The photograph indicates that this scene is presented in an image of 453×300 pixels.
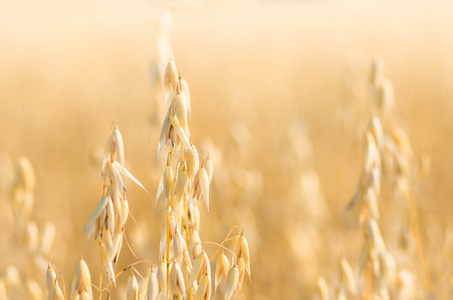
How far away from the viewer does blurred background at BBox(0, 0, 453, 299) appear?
7.77 ft

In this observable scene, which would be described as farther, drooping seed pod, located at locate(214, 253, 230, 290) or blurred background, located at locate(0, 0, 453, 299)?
blurred background, located at locate(0, 0, 453, 299)

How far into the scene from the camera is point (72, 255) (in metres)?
2.75

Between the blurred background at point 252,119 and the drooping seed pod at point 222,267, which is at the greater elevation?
the drooping seed pod at point 222,267

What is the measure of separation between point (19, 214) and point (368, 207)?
1.05 meters

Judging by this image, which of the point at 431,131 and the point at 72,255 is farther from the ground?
the point at 431,131

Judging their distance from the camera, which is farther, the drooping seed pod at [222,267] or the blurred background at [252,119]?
the blurred background at [252,119]

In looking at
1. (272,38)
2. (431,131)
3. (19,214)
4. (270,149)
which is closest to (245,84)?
(270,149)

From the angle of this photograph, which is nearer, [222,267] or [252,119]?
[222,267]

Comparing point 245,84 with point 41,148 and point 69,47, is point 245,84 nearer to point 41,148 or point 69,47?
point 41,148

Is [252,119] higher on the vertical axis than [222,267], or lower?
lower

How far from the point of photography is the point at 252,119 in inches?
166

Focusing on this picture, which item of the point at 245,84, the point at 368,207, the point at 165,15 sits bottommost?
the point at 245,84

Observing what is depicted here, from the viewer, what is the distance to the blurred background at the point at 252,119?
2367 millimetres

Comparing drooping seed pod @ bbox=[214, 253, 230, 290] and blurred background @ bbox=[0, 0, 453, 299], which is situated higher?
drooping seed pod @ bbox=[214, 253, 230, 290]
